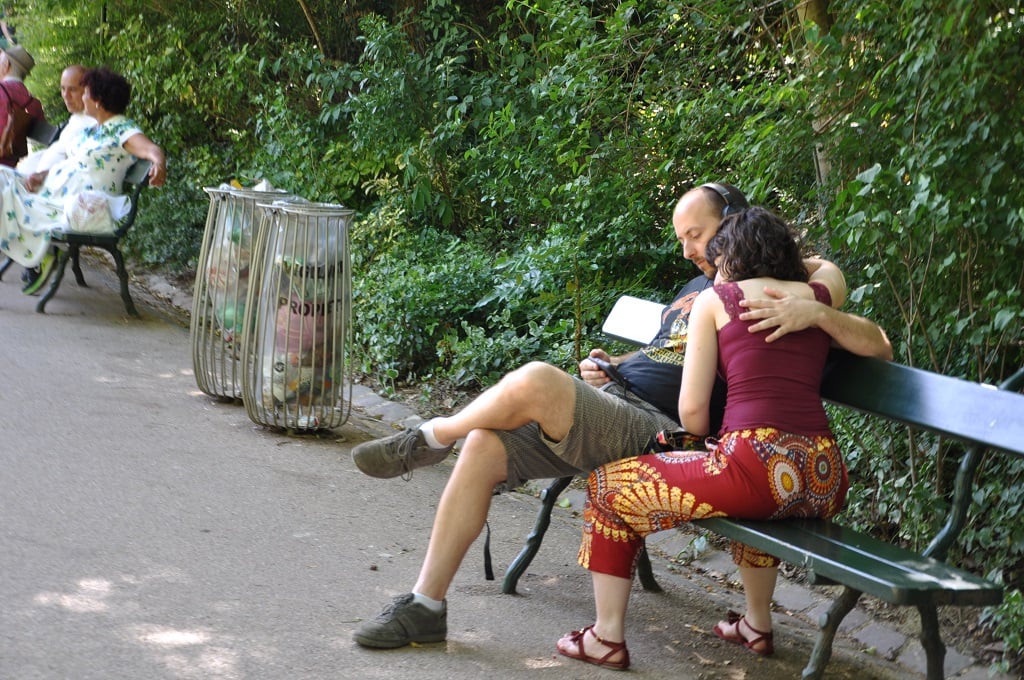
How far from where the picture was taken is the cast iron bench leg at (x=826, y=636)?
10.4 feet

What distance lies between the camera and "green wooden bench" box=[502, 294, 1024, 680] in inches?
116

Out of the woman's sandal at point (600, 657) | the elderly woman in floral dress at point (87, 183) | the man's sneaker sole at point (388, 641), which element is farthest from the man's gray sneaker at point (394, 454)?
the elderly woman in floral dress at point (87, 183)

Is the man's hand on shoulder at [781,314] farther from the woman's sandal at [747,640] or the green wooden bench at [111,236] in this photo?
the green wooden bench at [111,236]

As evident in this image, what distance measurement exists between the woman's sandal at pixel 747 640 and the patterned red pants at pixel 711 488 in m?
0.54

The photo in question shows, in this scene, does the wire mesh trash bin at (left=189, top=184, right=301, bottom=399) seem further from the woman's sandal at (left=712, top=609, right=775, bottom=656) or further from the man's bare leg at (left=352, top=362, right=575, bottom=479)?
the woman's sandal at (left=712, top=609, right=775, bottom=656)

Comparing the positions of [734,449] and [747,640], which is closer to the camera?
[734,449]

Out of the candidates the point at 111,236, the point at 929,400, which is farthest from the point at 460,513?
the point at 111,236

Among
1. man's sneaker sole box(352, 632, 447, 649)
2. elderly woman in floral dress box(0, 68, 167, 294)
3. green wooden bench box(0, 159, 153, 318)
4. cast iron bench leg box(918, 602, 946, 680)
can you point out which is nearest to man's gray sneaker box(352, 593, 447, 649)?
man's sneaker sole box(352, 632, 447, 649)

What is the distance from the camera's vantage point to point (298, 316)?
18.3 feet

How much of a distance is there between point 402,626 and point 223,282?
3.17 metres

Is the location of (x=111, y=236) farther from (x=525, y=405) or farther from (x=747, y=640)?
(x=747, y=640)

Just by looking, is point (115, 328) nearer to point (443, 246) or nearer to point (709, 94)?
Answer: point (443, 246)

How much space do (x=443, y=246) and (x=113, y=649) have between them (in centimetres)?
541

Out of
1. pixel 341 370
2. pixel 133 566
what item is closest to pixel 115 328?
pixel 341 370
